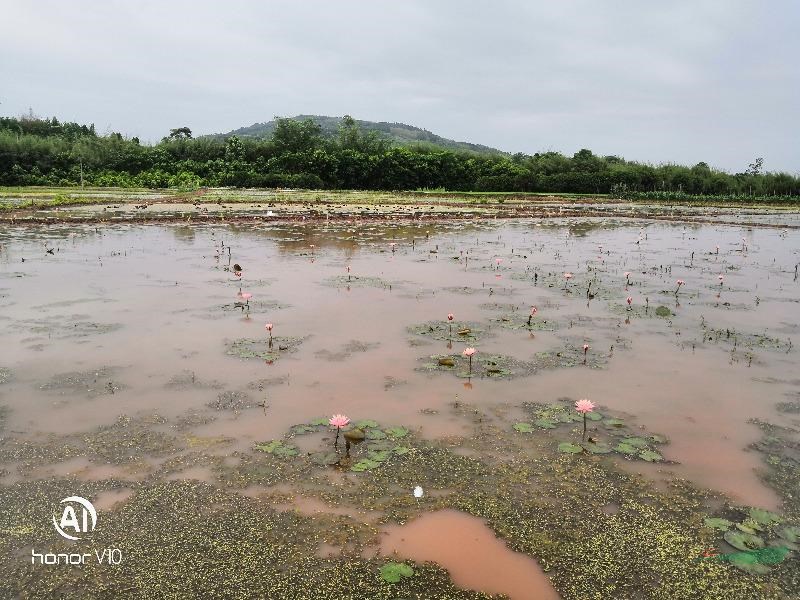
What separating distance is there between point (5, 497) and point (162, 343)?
290 cm

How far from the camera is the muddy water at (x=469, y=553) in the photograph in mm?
2785

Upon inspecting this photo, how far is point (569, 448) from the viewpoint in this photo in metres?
4.08

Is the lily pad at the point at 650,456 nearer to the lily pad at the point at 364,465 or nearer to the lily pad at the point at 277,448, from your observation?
the lily pad at the point at 364,465

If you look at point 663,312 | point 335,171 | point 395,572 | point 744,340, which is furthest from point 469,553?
point 335,171

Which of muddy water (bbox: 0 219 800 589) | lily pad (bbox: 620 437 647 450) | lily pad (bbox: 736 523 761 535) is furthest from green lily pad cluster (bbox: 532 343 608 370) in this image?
lily pad (bbox: 736 523 761 535)

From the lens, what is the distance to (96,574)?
2787mm

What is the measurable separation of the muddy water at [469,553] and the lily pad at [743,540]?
1.14 meters

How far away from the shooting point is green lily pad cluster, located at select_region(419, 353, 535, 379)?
5.48 metres

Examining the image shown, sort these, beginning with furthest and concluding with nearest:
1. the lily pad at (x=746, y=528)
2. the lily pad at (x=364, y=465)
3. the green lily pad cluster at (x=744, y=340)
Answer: the green lily pad cluster at (x=744, y=340) < the lily pad at (x=364, y=465) < the lily pad at (x=746, y=528)

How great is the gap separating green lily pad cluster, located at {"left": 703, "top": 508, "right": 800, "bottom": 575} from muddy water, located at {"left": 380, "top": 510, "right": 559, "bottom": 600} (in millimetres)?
1111

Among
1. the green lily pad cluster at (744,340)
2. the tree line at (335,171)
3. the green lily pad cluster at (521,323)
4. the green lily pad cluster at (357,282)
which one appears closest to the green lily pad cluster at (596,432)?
the green lily pad cluster at (521,323)

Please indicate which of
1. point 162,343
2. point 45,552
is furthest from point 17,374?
point 45,552

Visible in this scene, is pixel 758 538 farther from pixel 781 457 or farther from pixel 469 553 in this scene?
pixel 469 553

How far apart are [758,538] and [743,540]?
3.8 inches
